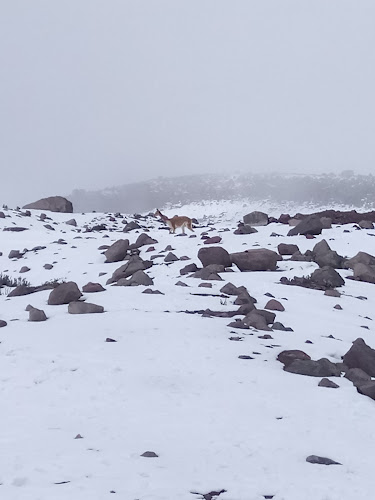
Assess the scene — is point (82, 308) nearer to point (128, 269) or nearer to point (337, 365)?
point (337, 365)

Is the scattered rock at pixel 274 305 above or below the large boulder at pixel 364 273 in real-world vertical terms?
above

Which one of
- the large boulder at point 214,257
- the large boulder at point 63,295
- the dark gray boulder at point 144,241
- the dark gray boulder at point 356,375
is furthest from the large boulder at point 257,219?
the dark gray boulder at point 356,375

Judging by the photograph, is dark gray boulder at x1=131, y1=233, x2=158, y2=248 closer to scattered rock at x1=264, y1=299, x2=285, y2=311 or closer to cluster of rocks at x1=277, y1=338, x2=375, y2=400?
scattered rock at x1=264, y1=299, x2=285, y2=311

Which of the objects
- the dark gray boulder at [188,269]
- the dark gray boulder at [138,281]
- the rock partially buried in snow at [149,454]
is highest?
the rock partially buried in snow at [149,454]

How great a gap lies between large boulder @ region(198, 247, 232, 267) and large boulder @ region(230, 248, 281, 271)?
226 mm

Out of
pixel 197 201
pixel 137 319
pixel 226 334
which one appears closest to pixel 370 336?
pixel 226 334

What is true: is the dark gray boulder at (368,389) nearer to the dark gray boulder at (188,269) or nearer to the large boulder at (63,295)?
the large boulder at (63,295)

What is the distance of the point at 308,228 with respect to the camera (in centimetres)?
1783

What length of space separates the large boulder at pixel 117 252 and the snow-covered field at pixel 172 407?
5.82 meters

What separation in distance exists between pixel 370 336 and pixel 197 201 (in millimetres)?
45251

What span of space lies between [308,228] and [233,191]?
4130 centimetres

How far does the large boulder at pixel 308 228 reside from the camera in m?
17.7

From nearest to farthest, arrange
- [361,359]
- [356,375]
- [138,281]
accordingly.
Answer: [356,375] < [361,359] < [138,281]

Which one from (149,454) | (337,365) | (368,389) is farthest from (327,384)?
(149,454)
